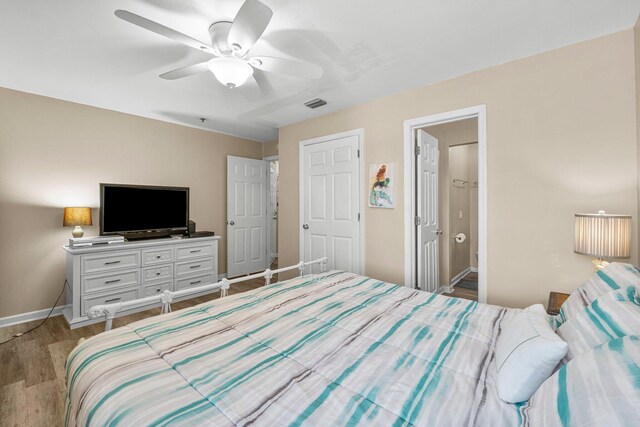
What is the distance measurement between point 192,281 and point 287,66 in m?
3.13

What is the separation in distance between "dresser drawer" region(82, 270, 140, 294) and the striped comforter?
219 centimetres

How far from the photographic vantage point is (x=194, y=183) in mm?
4414

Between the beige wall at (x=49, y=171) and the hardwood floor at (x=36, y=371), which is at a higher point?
the beige wall at (x=49, y=171)

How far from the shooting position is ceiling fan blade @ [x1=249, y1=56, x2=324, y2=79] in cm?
184

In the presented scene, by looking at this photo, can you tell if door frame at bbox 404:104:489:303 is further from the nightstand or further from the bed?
the bed

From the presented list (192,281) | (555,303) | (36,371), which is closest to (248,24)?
(555,303)

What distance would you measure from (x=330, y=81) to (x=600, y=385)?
271 centimetres

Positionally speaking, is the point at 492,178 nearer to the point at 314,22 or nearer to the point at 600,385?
the point at 314,22

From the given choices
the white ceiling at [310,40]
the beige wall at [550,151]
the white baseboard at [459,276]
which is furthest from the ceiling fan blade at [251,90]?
the white baseboard at [459,276]

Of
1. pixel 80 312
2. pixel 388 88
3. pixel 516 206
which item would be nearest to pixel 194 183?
pixel 80 312

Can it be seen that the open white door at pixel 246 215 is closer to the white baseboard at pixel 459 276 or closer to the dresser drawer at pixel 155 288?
the dresser drawer at pixel 155 288

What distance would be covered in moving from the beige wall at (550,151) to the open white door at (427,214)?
0.52 metres

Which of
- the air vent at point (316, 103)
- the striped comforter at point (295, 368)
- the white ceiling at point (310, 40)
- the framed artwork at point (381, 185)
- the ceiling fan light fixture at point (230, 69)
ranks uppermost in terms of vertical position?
the air vent at point (316, 103)

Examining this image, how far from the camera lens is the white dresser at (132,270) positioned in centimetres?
295
